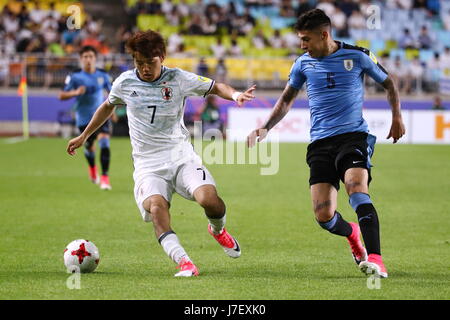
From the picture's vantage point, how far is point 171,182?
26.5 feet

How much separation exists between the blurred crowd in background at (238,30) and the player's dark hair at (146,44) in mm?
22220

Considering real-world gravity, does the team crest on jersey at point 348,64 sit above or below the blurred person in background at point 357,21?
below

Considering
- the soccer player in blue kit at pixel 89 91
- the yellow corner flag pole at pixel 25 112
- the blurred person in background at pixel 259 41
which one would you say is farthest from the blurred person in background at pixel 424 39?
the soccer player in blue kit at pixel 89 91

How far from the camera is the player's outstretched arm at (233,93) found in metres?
7.50

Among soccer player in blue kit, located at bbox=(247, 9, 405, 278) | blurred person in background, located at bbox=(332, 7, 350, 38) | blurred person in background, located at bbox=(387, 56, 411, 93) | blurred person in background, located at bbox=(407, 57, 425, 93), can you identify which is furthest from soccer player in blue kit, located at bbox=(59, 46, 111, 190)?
blurred person in background, located at bbox=(332, 7, 350, 38)

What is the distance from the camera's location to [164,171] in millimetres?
8016

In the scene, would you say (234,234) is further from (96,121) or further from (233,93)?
(233,93)

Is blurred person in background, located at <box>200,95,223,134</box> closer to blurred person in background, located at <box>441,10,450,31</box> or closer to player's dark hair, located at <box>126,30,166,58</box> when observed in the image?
blurred person in background, located at <box>441,10,450,31</box>

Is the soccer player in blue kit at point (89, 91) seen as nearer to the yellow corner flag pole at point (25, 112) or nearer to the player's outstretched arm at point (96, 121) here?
the player's outstretched arm at point (96, 121)

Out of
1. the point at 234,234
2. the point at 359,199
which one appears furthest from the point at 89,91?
the point at 359,199

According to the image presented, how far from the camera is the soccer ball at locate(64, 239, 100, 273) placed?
787 centimetres

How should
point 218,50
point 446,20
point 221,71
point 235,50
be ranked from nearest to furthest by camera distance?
point 221,71 → point 218,50 → point 235,50 → point 446,20

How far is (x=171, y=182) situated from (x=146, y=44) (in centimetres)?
133
